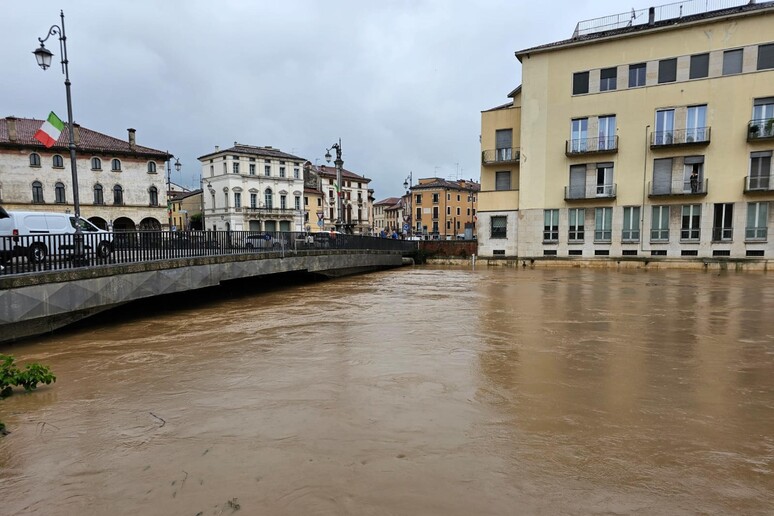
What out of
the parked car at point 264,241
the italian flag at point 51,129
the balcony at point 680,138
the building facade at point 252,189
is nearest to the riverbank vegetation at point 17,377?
the italian flag at point 51,129

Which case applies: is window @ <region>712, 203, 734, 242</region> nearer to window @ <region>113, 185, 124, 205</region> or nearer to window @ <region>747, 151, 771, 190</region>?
window @ <region>747, 151, 771, 190</region>

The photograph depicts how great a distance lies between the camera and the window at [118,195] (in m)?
45.6

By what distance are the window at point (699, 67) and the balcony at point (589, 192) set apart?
8.72m

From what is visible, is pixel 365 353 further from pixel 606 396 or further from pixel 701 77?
pixel 701 77

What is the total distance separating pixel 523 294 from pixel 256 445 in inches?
598

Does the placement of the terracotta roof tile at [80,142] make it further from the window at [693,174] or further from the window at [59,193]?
the window at [693,174]

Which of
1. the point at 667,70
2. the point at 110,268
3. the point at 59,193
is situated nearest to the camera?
the point at 110,268

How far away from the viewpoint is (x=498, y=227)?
123 ft

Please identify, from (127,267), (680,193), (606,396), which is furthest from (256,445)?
(680,193)

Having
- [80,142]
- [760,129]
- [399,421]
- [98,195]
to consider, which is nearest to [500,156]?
[760,129]

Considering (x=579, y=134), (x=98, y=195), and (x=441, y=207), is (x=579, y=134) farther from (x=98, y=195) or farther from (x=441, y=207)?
(x=441, y=207)

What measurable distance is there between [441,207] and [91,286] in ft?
261

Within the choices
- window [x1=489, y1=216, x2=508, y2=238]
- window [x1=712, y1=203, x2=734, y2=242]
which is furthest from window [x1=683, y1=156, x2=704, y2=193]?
window [x1=489, y1=216, x2=508, y2=238]

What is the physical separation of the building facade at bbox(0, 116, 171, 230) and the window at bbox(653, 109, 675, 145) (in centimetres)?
4530
